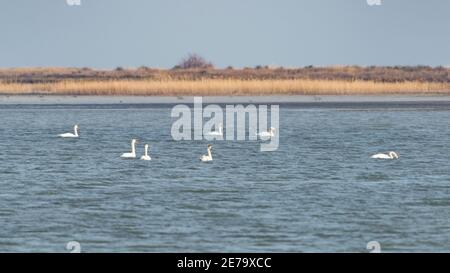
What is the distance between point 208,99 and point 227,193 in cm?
3100

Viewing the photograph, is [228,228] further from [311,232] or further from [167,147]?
[167,147]

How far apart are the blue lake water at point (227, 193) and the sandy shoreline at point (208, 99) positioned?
50.8 feet

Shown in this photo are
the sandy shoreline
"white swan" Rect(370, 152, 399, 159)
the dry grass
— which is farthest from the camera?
the dry grass

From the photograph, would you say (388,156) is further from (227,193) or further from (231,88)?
(231,88)

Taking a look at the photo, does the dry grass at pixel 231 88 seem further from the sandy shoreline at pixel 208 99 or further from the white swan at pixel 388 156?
the white swan at pixel 388 156

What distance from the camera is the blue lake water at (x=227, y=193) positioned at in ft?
54.1

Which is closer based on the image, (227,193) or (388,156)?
(227,193)

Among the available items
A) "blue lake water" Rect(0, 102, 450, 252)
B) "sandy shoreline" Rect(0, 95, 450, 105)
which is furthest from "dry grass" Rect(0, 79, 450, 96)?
"blue lake water" Rect(0, 102, 450, 252)

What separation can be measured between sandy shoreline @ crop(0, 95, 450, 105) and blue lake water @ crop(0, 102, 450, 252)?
15.5 metres

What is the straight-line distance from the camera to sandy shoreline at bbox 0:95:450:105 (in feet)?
168

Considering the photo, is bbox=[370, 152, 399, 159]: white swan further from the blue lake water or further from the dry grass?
the dry grass

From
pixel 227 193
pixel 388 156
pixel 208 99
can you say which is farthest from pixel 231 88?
pixel 227 193

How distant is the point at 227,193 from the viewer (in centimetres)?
2081
